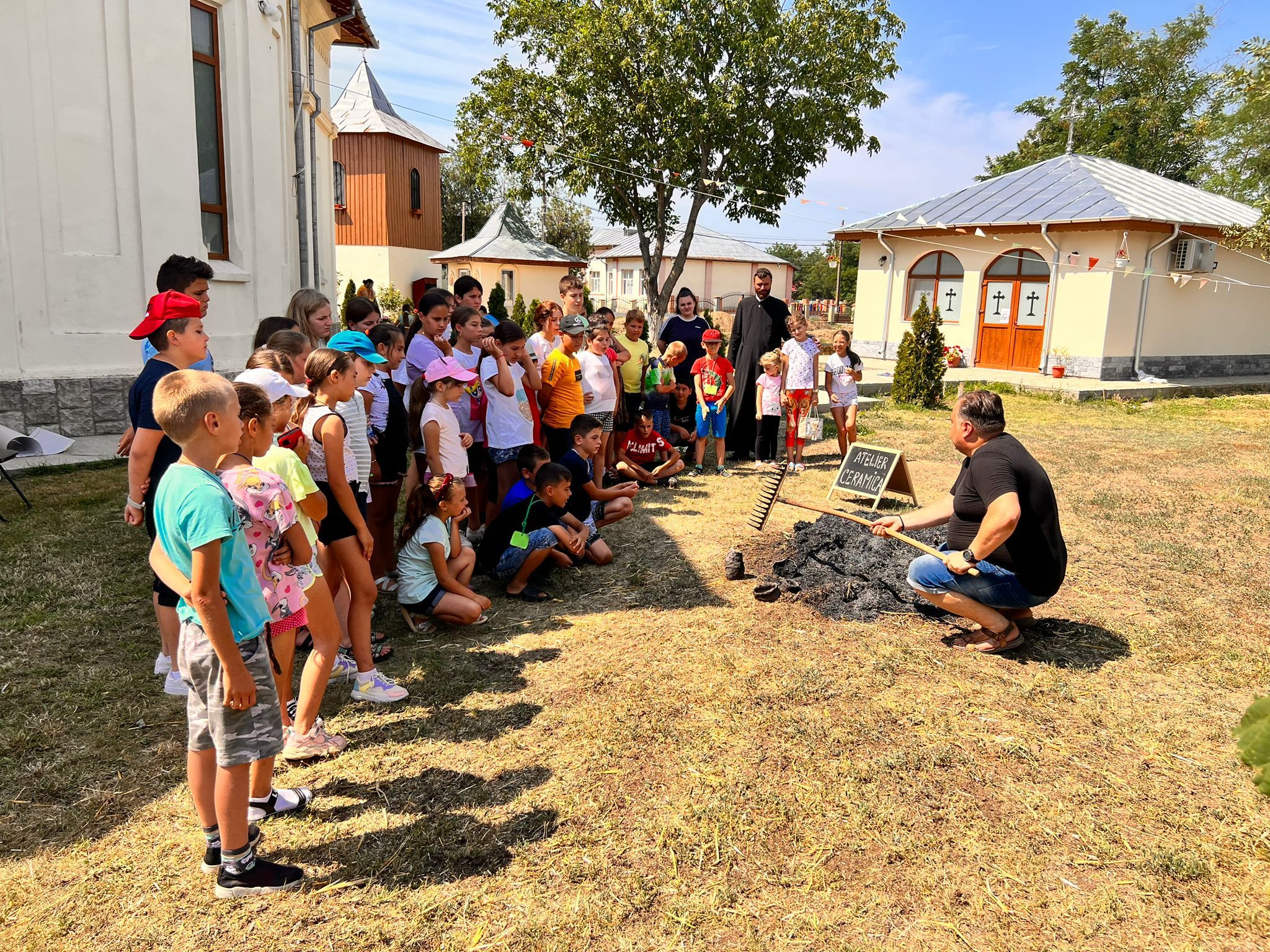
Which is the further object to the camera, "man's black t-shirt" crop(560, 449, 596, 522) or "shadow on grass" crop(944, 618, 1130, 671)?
"man's black t-shirt" crop(560, 449, 596, 522)

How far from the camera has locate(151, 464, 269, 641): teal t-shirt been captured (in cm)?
247

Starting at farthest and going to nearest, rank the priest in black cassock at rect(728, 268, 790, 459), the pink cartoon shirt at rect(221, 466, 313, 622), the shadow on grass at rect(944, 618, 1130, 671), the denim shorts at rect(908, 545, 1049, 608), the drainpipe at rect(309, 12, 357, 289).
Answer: the drainpipe at rect(309, 12, 357, 289) → the priest in black cassock at rect(728, 268, 790, 459) → the shadow on grass at rect(944, 618, 1130, 671) → the denim shorts at rect(908, 545, 1049, 608) → the pink cartoon shirt at rect(221, 466, 313, 622)

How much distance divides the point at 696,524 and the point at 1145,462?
20.6ft

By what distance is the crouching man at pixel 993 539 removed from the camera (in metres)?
4.34

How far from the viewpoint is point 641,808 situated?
3244 mm

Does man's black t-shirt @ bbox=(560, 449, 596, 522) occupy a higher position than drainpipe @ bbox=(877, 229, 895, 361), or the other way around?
drainpipe @ bbox=(877, 229, 895, 361)

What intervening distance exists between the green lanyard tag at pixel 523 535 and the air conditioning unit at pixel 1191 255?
17.9 metres

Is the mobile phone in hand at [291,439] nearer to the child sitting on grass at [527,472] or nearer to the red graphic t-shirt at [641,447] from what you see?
the child sitting on grass at [527,472]

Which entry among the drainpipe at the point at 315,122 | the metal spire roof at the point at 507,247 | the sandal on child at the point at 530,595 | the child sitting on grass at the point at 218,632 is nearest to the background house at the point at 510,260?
the metal spire roof at the point at 507,247

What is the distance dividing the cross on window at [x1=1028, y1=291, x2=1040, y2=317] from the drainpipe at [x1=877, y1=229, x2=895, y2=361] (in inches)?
144

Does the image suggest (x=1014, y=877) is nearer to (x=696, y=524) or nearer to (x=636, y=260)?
(x=696, y=524)

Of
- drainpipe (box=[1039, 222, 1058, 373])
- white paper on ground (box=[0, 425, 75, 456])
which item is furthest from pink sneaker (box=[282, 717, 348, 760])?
drainpipe (box=[1039, 222, 1058, 373])

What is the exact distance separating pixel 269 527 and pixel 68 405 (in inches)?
285

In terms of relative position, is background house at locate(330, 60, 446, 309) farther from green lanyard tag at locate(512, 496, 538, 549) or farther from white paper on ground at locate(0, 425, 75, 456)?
green lanyard tag at locate(512, 496, 538, 549)
